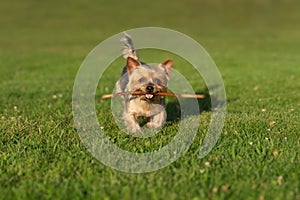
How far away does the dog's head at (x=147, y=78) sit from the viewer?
776cm

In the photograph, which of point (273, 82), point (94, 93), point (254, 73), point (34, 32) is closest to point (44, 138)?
point (94, 93)

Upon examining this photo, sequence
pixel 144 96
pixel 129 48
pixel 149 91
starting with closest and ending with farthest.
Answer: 1. pixel 149 91
2. pixel 144 96
3. pixel 129 48

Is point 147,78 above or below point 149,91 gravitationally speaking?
above

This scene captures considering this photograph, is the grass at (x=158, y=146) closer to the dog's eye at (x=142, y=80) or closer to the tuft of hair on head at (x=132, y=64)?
the dog's eye at (x=142, y=80)

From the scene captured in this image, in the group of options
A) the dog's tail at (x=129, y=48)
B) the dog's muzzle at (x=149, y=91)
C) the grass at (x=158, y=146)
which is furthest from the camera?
the dog's tail at (x=129, y=48)

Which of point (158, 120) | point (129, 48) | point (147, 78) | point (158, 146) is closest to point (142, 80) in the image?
point (147, 78)

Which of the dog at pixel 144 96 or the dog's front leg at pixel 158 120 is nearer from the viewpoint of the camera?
the dog at pixel 144 96

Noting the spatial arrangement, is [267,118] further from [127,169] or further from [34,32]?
[34,32]

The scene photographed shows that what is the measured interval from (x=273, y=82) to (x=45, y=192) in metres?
12.7

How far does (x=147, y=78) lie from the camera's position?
315 inches

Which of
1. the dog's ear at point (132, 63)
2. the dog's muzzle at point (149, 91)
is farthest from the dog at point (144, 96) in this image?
the dog's muzzle at point (149, 91)

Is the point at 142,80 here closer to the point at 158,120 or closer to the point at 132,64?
the point at 132,64

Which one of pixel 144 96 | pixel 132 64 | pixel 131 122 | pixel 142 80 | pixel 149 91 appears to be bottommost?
pixel 131 122

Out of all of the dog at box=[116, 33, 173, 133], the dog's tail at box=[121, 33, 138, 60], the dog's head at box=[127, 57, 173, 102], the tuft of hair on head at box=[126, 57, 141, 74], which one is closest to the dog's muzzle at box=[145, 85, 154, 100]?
the dog's head at box=[127, 57, 173, 102]
